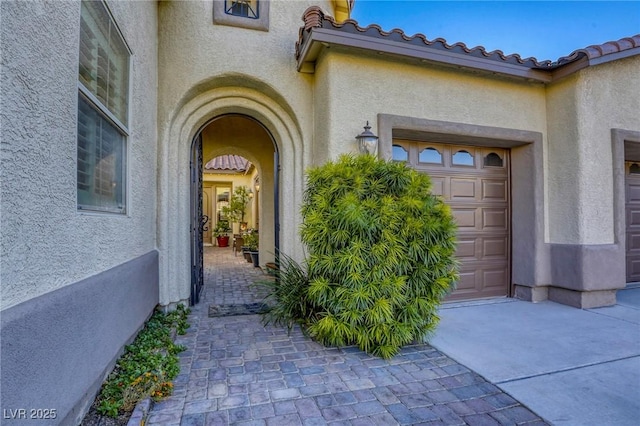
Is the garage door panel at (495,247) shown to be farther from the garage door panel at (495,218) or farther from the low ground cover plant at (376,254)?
the low ground cover plant at (376,254)

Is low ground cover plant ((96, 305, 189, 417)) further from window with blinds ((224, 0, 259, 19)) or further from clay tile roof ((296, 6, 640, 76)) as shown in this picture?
window with blinds ((224, 0, 259, 19))

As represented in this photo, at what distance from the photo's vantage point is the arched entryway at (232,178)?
21.9ft

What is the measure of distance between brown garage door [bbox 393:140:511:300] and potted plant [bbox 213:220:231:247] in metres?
13.3

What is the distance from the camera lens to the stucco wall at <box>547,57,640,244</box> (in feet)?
19.9

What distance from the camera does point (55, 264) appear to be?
2.36 m

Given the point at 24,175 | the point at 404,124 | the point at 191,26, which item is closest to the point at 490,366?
the point at 404,124

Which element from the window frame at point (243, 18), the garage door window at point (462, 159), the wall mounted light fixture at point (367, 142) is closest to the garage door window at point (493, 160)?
the garage door window at point (462, 159)

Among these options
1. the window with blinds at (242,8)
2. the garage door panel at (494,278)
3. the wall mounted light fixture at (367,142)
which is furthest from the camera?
the garage door panel at (494,278)

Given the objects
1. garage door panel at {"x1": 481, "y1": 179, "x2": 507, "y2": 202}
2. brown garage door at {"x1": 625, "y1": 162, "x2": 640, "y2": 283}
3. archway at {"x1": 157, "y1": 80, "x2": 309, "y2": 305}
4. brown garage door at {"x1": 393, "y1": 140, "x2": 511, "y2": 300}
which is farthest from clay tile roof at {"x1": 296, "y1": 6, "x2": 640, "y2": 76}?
brown garage door at {"x1": 625, "y1": 162, "x2": 640, "y2": 283}

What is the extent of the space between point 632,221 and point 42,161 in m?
11.1

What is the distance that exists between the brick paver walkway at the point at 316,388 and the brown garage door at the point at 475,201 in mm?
2999

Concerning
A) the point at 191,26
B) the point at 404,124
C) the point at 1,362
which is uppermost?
the point at 191,26

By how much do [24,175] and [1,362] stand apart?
1071mm

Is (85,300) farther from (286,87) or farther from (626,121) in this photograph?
(626,121)
